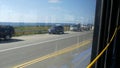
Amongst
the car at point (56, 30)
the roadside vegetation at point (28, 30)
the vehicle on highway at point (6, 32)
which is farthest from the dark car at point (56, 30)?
the vehicle on highway at point (6, 32)

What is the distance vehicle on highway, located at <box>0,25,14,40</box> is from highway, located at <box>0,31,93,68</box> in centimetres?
3

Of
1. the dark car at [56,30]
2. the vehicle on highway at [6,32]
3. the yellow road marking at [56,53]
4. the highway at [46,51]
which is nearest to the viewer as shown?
the vehicle on highway at [6,32]

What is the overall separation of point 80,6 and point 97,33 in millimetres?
408

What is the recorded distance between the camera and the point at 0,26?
1.54 meters

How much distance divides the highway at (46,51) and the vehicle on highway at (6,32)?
0.11 ft

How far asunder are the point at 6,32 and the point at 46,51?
0.68 m

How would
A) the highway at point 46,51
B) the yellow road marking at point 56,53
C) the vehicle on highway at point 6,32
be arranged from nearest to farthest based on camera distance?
the vehicle on highway at point 6,32
the highway at point 46,51
the yellow road marking at point 56,53

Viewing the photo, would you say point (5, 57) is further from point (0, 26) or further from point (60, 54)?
point (60, 54)

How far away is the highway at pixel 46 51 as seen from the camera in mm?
1704

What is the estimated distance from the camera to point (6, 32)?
5.17 feet

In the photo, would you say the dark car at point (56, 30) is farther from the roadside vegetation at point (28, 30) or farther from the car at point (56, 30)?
the roadside vegetation at point (28, 30)

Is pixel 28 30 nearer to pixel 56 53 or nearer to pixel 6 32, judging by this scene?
pixel 6 32

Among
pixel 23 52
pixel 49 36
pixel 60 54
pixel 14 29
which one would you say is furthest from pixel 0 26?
pixel 60 54

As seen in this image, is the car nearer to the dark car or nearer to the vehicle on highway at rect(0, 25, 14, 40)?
the dark car
